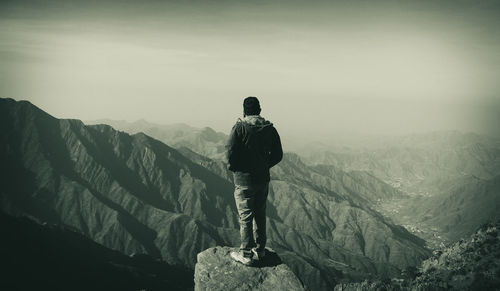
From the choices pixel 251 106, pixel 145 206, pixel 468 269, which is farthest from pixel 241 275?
pixel 145 206

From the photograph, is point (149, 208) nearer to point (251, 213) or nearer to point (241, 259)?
point (241, 259)

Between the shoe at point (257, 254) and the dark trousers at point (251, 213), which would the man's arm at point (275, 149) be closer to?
the dark trousers at point (251, 213)

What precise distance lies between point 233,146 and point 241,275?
10.7 ft

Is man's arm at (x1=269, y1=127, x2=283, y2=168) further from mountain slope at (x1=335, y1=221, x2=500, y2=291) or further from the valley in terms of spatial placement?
the valley

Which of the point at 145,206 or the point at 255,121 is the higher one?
the point at 255,121

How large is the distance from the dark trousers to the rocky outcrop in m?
0.46

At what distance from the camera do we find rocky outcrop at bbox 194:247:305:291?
25.0 feet

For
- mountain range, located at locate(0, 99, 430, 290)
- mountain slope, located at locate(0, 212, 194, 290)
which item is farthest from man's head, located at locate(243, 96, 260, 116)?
mountain range, located at locate(0, 99, 430, 290)

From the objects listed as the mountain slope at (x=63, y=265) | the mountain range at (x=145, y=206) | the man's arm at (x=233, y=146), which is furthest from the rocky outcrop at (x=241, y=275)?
the mountain range at (x=145, y=206)

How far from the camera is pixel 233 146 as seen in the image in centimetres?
757

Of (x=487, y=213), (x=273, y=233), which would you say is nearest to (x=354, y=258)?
(x=273, y=233)

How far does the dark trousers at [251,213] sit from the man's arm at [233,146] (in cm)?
71

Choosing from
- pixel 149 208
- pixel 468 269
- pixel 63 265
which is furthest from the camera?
pixel 149 208

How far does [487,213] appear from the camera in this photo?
7180 inches
